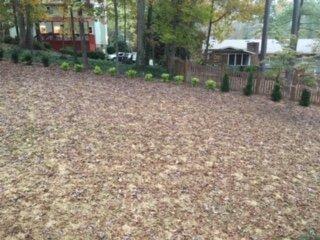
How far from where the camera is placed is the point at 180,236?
5793 millimetres

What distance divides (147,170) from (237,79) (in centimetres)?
1197

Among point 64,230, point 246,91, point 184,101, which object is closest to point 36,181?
point 64,230

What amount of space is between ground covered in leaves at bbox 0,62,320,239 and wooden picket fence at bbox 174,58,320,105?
429 cm

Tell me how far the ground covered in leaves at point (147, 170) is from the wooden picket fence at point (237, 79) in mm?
4293

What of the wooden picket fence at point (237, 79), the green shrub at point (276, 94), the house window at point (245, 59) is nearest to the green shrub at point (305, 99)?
the wooden picket fence at point (237, 79)

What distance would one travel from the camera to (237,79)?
18.3 metres

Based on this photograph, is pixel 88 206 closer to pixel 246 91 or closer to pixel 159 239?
pixel 159 239

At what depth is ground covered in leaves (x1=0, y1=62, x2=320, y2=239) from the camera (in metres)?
6.02

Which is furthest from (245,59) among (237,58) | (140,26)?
(140,26)

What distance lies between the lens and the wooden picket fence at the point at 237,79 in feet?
56.0

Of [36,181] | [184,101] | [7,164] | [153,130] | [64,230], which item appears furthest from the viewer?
[184,101]

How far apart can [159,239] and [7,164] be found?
12.2 feet

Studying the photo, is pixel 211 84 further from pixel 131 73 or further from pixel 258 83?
pixel 131 73

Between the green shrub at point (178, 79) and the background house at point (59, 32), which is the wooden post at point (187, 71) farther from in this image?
the background house at point (59, 32)
